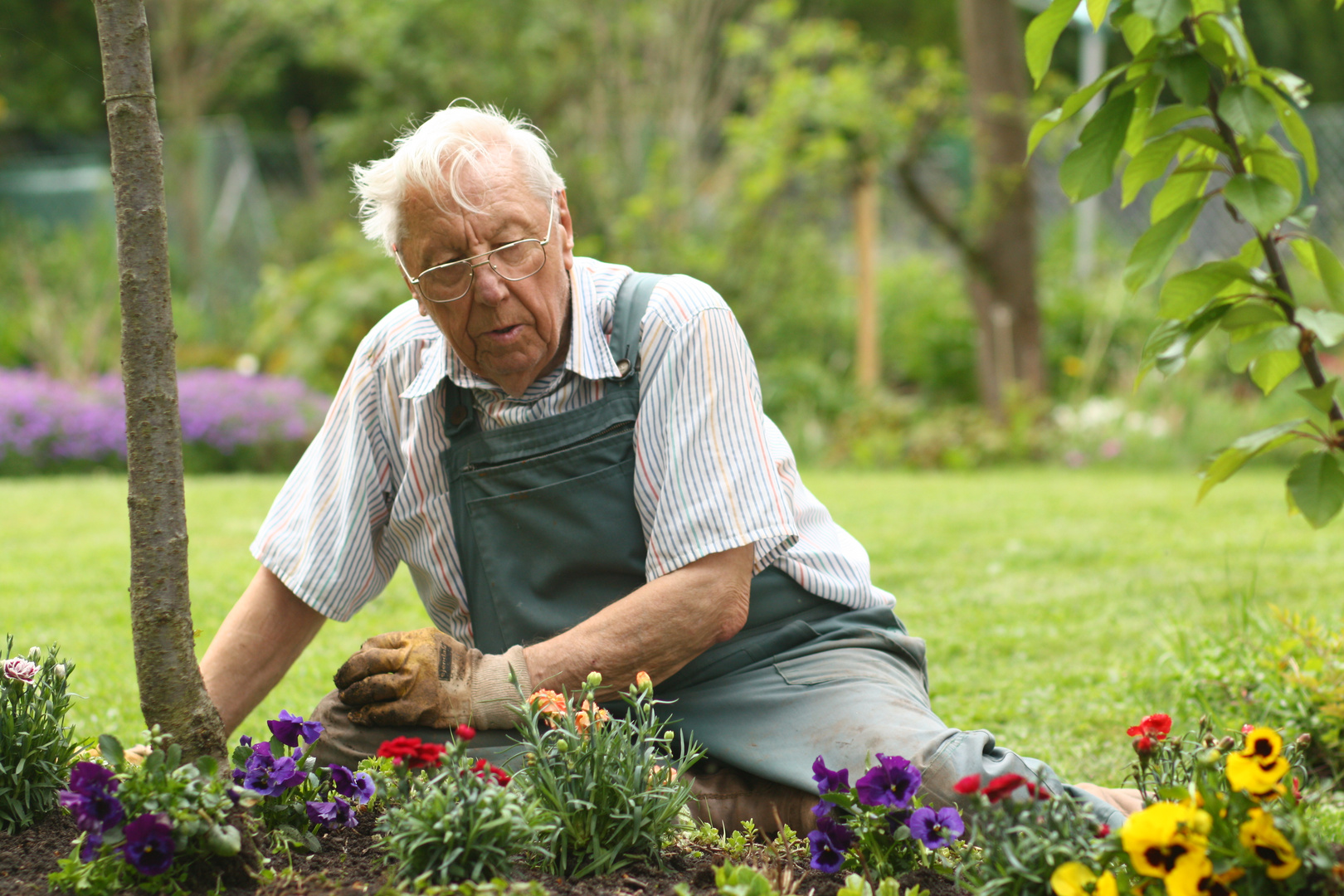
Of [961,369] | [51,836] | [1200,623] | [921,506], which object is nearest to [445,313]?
[51,836]

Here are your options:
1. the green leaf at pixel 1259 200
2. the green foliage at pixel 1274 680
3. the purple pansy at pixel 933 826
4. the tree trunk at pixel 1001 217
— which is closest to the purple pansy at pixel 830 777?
the purple pansy at pixel 933 826

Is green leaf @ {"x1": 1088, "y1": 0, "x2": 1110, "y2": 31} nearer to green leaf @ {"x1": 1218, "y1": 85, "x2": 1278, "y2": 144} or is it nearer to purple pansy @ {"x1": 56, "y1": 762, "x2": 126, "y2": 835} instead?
green leaf @ {"x1": 1218, "y1": 85, "x2": 1278, "y2": 144}

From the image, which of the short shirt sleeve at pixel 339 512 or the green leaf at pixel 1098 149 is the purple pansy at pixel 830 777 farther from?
the short shirt sleeve at pixel 339 512

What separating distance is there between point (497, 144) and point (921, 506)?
4.29 metres

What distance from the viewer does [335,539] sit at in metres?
2.30

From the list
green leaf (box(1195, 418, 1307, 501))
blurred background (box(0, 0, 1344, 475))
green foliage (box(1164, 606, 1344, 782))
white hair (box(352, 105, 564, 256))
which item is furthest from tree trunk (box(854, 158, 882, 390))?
green leaf (box(1195, 418, 1307, 501))

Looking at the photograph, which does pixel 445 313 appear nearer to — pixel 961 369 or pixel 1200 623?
pixel 1200 623

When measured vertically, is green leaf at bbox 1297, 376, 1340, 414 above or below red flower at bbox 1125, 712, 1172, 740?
above

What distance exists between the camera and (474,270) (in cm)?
207

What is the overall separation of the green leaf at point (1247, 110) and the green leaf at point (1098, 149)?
136 mm

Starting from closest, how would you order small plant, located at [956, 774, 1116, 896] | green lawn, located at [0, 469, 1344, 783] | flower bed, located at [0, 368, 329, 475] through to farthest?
small plant, located at [956, 774, 1116, 896] → green lawn, located at [0, 469, 1344, 783] → flower bed, located at [0, 368, 329, 475]

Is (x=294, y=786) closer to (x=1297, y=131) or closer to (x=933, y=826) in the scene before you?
(x=933, y=826)

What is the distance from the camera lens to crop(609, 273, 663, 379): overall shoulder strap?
220cm

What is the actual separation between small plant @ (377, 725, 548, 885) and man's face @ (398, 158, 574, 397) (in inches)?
32.8
